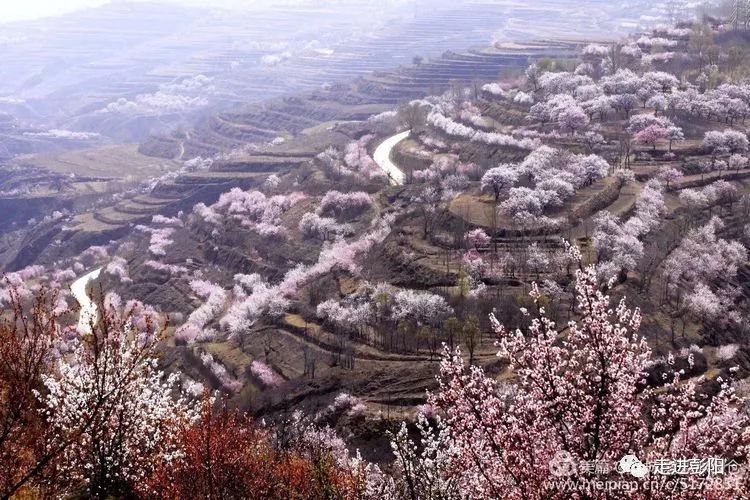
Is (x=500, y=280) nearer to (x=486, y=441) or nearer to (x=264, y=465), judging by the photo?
(x=264, y=465)

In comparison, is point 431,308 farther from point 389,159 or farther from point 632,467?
point 389,159

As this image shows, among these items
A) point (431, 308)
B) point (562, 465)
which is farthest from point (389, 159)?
point (562, 465)

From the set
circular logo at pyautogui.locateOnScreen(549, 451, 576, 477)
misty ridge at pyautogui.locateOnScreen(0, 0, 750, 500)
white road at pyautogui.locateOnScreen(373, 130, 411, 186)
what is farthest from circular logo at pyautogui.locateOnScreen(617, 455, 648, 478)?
white road at pyautogui.locateOnScreen(373, 130, 411, 186)

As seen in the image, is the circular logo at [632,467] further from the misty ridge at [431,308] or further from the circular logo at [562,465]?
the circular logo at [562,465]

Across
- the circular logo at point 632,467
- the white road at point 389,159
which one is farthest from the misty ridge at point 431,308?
the white road at point 389,159

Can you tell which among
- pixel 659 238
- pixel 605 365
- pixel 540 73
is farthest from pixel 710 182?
pixel 605 365
